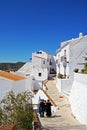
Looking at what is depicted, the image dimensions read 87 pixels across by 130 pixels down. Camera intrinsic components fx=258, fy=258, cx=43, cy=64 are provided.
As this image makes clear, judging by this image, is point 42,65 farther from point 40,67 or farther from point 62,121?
point 62,121

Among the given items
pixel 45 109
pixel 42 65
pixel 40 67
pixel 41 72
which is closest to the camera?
pixel 45 109

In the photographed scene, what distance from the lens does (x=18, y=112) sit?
14508mm

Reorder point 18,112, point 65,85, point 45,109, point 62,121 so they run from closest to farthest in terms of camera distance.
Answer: point 18,112 < point 62,121 < point 45,109 < point 65,85

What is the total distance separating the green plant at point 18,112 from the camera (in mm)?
14367

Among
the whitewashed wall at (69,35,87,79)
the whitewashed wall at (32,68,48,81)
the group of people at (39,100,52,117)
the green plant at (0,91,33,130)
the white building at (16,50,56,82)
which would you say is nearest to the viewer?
the green plant at (0,91,33,130)

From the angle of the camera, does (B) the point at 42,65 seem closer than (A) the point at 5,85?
No

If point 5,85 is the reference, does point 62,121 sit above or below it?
below

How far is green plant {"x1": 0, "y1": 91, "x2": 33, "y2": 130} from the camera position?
14.4 meters

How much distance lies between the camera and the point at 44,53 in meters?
75.5

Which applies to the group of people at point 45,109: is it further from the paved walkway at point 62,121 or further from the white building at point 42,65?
the white building at point 42,65

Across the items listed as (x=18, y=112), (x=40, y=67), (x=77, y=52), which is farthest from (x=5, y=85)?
(x=40, y=67)

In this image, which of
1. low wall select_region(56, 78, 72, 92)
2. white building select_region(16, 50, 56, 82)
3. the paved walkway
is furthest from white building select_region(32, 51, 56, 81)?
the paved walkway

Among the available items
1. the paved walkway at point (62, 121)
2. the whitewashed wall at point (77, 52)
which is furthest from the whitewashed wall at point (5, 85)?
the whitewashed wall at point (77, 52)

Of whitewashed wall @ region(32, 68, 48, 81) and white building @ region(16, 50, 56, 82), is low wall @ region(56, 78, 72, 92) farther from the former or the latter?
whitewashed wall @ region(32, 68, 48, 81)
